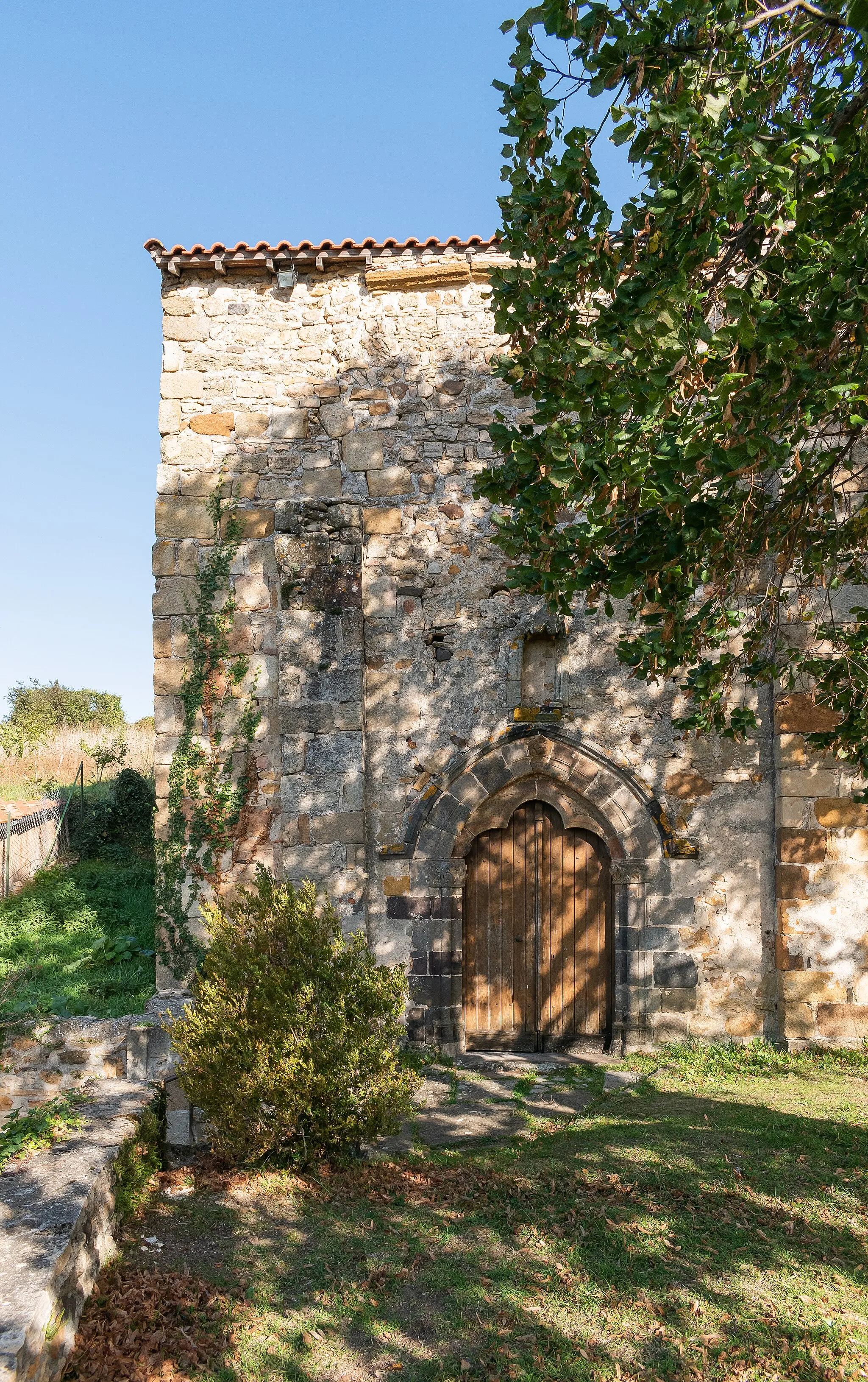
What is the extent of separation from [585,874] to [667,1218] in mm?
3437

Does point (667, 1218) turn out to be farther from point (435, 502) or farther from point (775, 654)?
point (435, 502)

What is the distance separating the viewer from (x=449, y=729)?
731 centimetres

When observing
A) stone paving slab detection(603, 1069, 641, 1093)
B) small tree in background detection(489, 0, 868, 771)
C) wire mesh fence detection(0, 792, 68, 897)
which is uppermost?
small tree in background detection(489, 0, 868, 771)

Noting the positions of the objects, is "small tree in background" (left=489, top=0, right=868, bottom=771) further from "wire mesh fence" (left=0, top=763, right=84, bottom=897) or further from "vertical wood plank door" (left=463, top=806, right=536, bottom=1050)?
"wire mesh fence" (left=0, top=763, right=84, bottom=897)

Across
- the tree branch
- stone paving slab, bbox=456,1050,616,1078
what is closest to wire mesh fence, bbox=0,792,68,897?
stone paving slab, bbox=456,1050,616,1078

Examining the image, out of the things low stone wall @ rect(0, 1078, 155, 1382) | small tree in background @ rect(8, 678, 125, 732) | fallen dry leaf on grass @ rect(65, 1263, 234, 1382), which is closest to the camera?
low stone wall @ rect(0, 1078, 155, 1382)

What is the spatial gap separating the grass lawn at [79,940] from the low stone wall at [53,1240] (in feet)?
5.82

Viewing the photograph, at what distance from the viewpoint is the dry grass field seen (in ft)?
44.6

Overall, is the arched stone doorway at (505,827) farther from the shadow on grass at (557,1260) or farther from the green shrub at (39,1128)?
the green shrub at (39,1128)

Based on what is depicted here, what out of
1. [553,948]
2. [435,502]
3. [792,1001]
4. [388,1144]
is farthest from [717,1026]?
[435,502]

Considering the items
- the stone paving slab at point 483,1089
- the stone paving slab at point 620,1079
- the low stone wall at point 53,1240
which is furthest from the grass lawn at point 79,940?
the stone paving slab at point 620,1079

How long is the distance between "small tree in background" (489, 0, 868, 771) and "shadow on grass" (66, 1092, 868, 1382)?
2359 mm

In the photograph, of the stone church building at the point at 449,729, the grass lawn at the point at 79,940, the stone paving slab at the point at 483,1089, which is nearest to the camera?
the stone paving slab at the point at 483,1089

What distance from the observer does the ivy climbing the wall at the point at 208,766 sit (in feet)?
23.7
